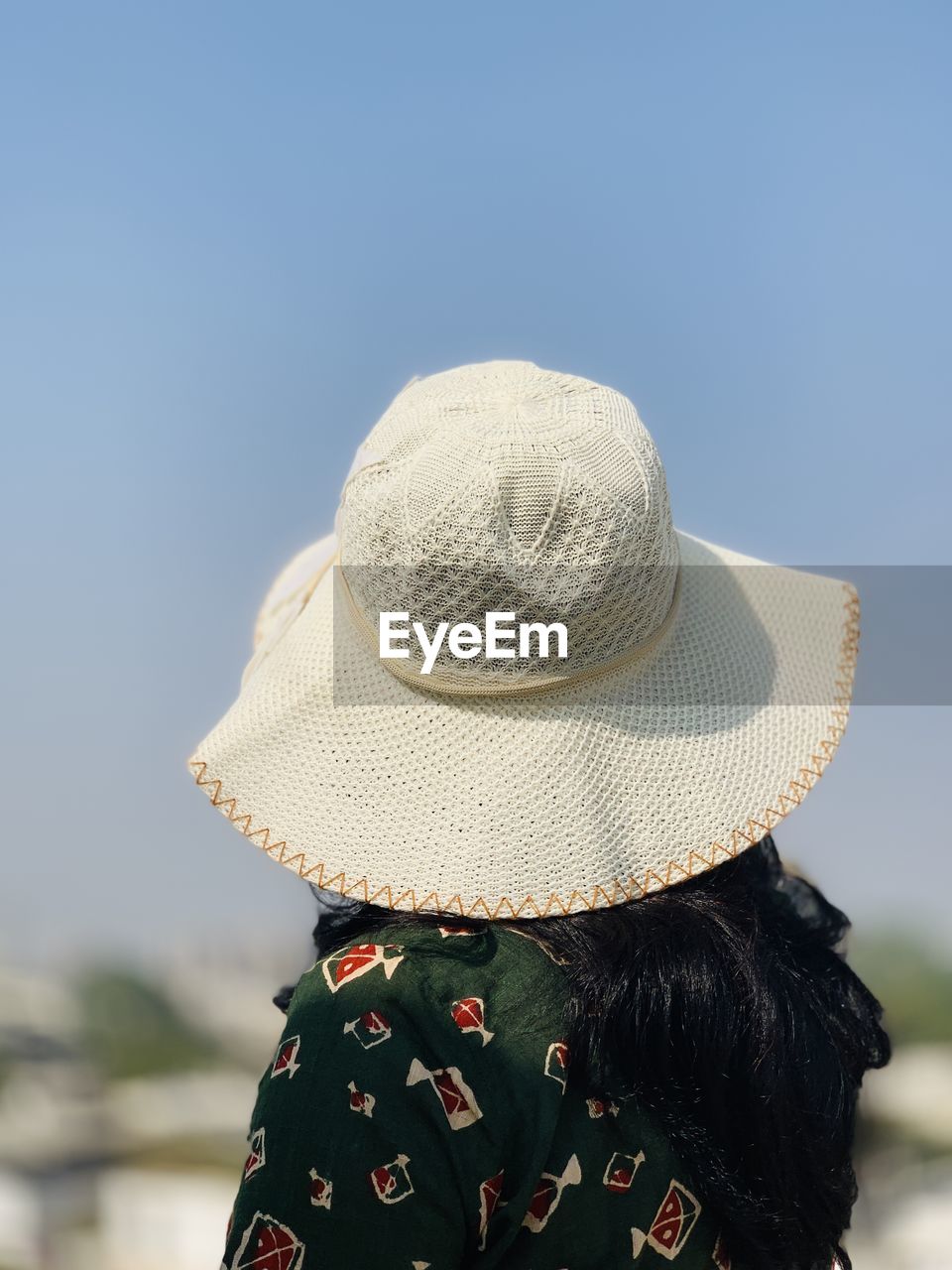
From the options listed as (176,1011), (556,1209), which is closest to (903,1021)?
(176,1011)

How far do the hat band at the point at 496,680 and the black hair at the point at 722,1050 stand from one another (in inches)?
9.7

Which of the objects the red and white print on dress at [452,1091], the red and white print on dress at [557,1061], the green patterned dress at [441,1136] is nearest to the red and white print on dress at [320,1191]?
the green patterned dress at [441,1136]

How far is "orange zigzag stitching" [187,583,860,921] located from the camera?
1.23 meters

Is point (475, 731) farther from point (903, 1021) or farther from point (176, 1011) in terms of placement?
point (176, 1011)

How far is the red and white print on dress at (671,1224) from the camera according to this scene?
118cm

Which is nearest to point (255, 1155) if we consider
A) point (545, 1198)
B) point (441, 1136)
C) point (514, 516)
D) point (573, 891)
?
point (441, 1136)

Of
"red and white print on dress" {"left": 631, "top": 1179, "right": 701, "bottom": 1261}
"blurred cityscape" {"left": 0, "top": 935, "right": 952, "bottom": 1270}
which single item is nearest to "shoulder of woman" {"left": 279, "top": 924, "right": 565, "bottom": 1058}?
"red and white print on dress" {"left": 631, "top": 1179, "right": 701, "bottom": 1261}

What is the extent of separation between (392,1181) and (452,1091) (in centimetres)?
9

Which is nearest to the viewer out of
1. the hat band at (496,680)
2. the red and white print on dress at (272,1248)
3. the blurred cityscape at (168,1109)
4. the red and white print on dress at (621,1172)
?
the red and white print on dress at (272,1248)

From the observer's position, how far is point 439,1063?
3.63 ft

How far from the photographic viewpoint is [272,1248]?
1.06 meters

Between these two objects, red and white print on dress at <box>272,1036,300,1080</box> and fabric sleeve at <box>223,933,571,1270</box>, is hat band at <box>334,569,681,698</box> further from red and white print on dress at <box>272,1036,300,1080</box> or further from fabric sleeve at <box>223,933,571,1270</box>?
red and white print on dress at <box>272,1036,300,1080</box>

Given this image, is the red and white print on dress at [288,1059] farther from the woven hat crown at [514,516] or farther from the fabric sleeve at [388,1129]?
the woven hat crown at [514,516]

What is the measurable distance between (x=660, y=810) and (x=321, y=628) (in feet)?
1.58
